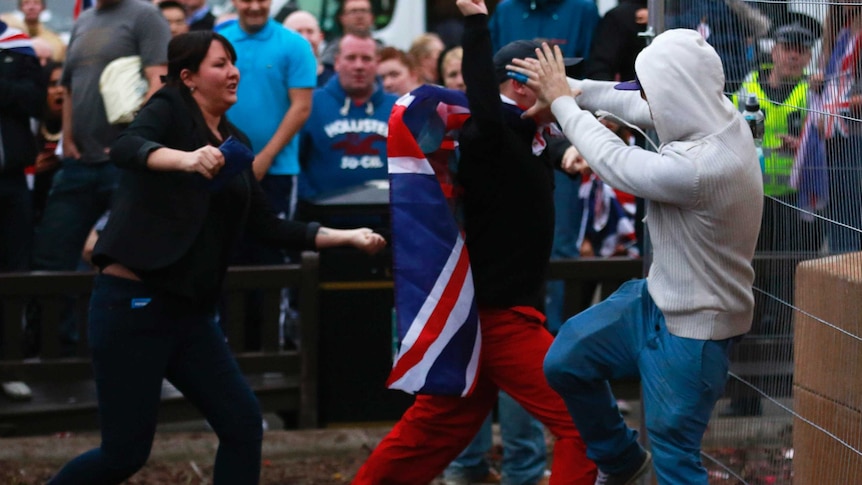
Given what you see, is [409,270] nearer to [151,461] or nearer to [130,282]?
[130,282]

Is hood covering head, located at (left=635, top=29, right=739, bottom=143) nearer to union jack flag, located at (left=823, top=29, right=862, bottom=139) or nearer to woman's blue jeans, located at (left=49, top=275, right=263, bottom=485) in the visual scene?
union jack flag, located at (left=823, top=29, right=862, bottom=139)

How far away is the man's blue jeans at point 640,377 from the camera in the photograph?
456cm

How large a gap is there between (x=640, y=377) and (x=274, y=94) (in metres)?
4.31

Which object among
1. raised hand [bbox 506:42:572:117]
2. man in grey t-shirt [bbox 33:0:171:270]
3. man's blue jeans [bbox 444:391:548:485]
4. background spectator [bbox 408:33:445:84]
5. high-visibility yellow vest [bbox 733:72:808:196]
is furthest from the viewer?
background spectator [bbox 408:33:445:84]

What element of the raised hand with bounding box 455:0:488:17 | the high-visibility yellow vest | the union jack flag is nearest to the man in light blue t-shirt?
the raised hand with bounding box 455:0:488:17

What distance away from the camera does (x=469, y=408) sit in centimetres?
539

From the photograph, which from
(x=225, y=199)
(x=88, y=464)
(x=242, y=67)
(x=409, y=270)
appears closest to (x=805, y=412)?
(x=409, y=270)

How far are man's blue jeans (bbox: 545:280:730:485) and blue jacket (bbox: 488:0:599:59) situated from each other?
342cm

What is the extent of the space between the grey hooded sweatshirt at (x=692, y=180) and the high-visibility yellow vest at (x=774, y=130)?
1.61 ft

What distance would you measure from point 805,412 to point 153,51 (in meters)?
4.72

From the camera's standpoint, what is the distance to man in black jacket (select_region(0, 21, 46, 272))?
8406 millimetres

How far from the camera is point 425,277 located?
5.23 meters

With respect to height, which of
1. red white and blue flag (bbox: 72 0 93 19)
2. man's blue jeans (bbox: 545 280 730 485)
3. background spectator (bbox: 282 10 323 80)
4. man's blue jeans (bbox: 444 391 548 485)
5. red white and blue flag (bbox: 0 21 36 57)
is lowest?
man's blue jeans (bbox: 444 391 548 485)

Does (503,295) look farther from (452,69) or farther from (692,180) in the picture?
(452,69)
